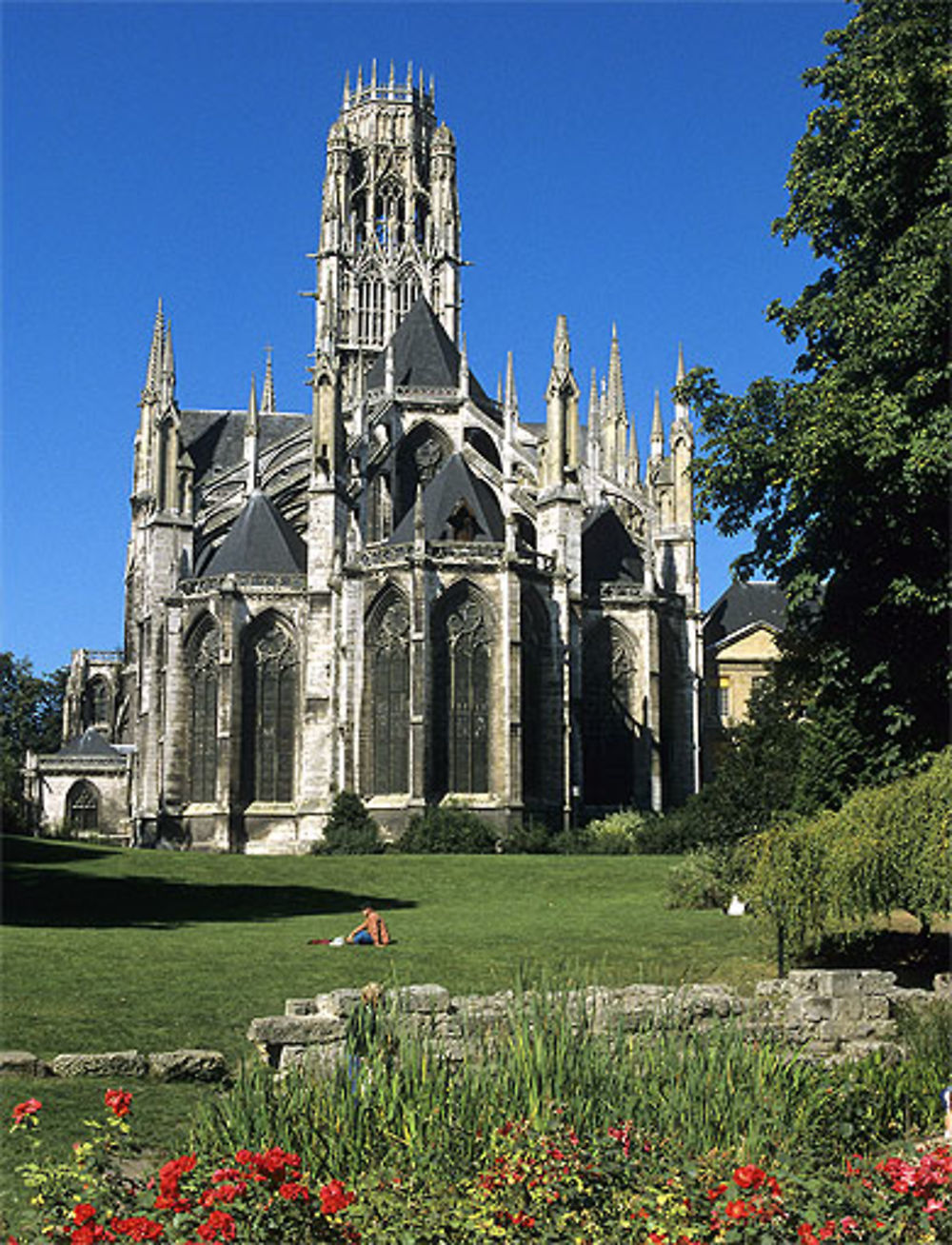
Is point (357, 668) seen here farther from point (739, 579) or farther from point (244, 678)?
point (739, 579)

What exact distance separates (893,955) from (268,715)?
112 feet

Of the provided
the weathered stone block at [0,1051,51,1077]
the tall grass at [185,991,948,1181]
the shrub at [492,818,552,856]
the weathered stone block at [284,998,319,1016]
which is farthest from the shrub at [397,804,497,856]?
the tall grass at [185,991,948,1181]

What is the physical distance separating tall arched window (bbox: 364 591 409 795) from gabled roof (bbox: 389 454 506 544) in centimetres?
272

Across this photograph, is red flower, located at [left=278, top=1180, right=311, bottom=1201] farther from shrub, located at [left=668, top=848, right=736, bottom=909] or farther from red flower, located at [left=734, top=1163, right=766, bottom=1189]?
shrub, located at [left=668, top=848, right=736, bottom=909]

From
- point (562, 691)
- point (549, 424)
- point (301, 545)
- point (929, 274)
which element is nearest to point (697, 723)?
point (562, 691)

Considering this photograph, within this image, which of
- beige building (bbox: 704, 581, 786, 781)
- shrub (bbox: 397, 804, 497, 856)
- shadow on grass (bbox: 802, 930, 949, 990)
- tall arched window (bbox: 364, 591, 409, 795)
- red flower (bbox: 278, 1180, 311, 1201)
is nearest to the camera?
red flower (bbox: 278, 1180, 311, 1201)

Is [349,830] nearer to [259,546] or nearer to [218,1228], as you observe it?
[259,546]

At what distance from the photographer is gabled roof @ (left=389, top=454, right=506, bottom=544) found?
2080 inches

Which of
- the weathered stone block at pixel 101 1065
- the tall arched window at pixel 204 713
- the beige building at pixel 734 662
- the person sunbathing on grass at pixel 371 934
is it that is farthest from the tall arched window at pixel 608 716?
the weathered stone block at pixel 101 1065

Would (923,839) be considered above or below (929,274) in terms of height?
below

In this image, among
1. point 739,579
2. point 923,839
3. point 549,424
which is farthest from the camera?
point 549,424

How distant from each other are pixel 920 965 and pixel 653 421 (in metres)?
44.0

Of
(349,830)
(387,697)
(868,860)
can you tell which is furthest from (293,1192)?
(387,697)

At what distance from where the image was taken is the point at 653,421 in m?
63.8
